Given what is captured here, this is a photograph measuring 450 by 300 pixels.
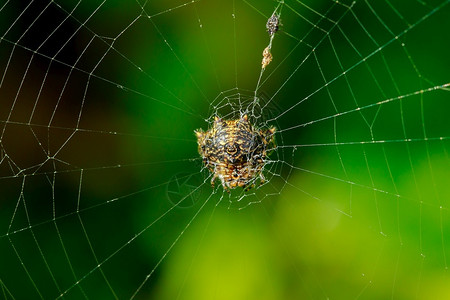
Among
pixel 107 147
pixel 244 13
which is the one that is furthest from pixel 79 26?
pixel 244 13

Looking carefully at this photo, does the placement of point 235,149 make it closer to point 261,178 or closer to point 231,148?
point 231,148

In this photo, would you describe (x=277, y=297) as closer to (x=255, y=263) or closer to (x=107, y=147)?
(x=255, y=263)

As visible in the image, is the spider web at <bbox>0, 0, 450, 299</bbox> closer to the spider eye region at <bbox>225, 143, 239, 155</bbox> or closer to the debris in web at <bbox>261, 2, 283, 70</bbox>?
the debris in web at <bbox>261, 2, 283, 70</bbox>

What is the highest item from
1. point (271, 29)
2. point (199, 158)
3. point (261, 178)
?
point (271, 29)

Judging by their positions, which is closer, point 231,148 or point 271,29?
point 271,29

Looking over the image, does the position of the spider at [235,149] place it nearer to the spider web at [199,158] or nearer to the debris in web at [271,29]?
the spider web at [199,158]

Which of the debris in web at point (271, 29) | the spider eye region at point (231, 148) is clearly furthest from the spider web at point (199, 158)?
the spider eye region at point (231, 148)

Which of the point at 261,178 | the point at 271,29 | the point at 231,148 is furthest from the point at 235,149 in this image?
the point at 271,29
